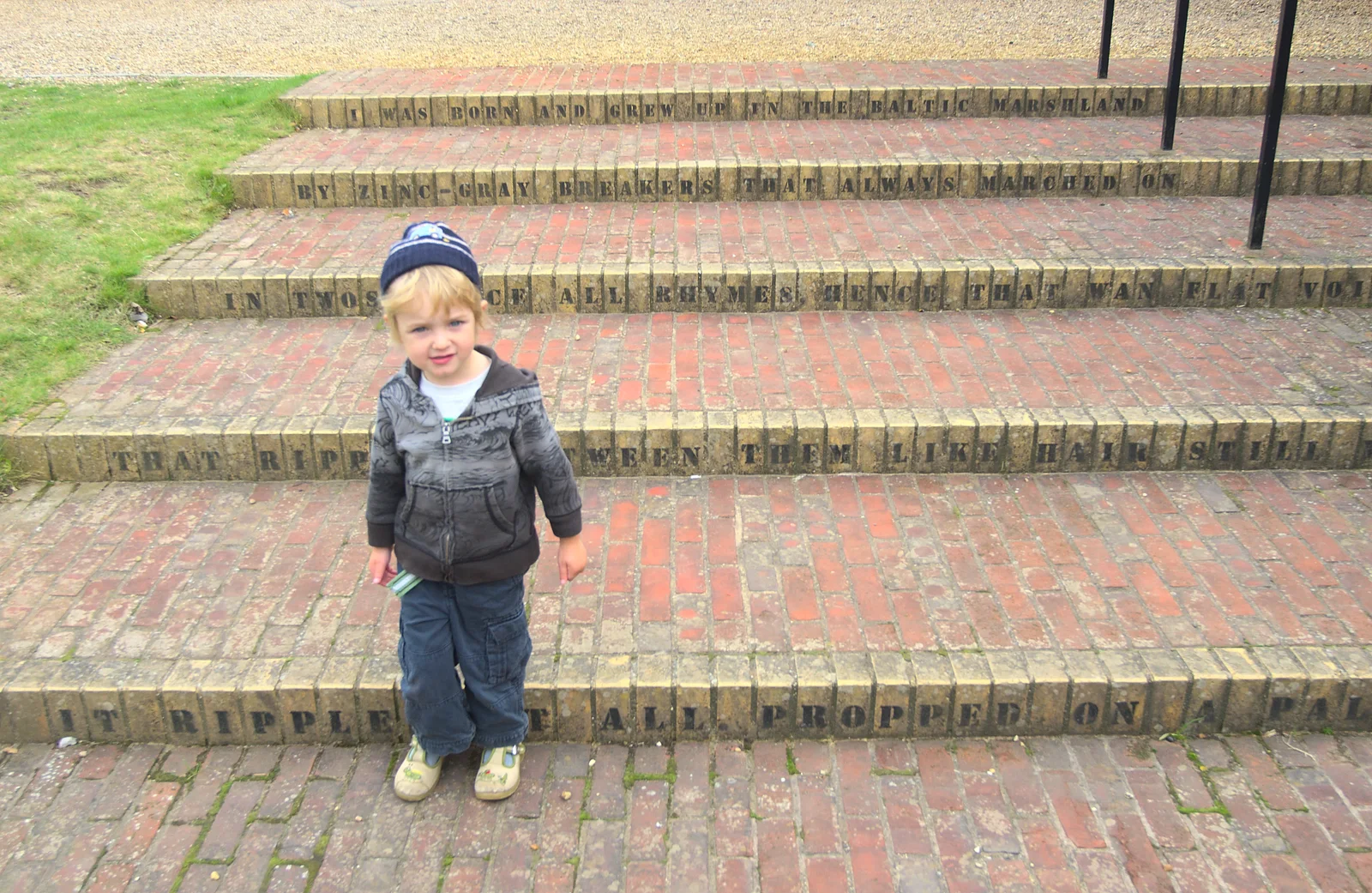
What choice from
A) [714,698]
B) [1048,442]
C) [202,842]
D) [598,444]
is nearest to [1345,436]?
[1048,442]

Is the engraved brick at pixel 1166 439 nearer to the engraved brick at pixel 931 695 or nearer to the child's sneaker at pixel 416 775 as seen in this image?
the engraved brick at pixel 931 695

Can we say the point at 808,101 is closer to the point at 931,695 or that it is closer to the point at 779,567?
the point at 779,567

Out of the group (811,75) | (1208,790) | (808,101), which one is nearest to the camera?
(1208,790)

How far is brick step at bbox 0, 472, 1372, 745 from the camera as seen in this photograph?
337 centimetres

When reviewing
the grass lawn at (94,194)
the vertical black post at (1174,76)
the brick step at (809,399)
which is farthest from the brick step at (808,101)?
the brick step at (809,399)

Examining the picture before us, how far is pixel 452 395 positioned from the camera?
292 centimetres

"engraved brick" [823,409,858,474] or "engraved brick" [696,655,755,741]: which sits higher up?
"engraved brick" [823,409,858,474]

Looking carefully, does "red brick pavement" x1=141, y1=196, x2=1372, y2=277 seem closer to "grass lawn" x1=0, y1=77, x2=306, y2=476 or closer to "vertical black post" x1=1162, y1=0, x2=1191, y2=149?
"grass lawn" x1=0, y1=77, x2=306, y2=476

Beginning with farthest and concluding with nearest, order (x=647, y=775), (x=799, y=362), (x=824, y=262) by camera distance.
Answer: (x=824, y=262), (x=799, y=362), (x=647, y=775)

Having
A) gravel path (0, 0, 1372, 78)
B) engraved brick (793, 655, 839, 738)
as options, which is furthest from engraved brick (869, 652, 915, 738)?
gravel path (0, 0, 1372, 78)

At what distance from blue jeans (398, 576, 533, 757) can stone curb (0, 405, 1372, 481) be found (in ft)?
4.47

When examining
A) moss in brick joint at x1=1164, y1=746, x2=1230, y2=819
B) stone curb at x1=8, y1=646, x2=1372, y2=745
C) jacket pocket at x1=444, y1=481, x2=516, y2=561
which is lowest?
moss in brick joint at x1=1164, y1=746, x2=1230, y2=819

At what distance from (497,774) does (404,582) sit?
2.21ft

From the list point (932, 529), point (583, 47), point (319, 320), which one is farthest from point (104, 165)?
point (932, 529)
